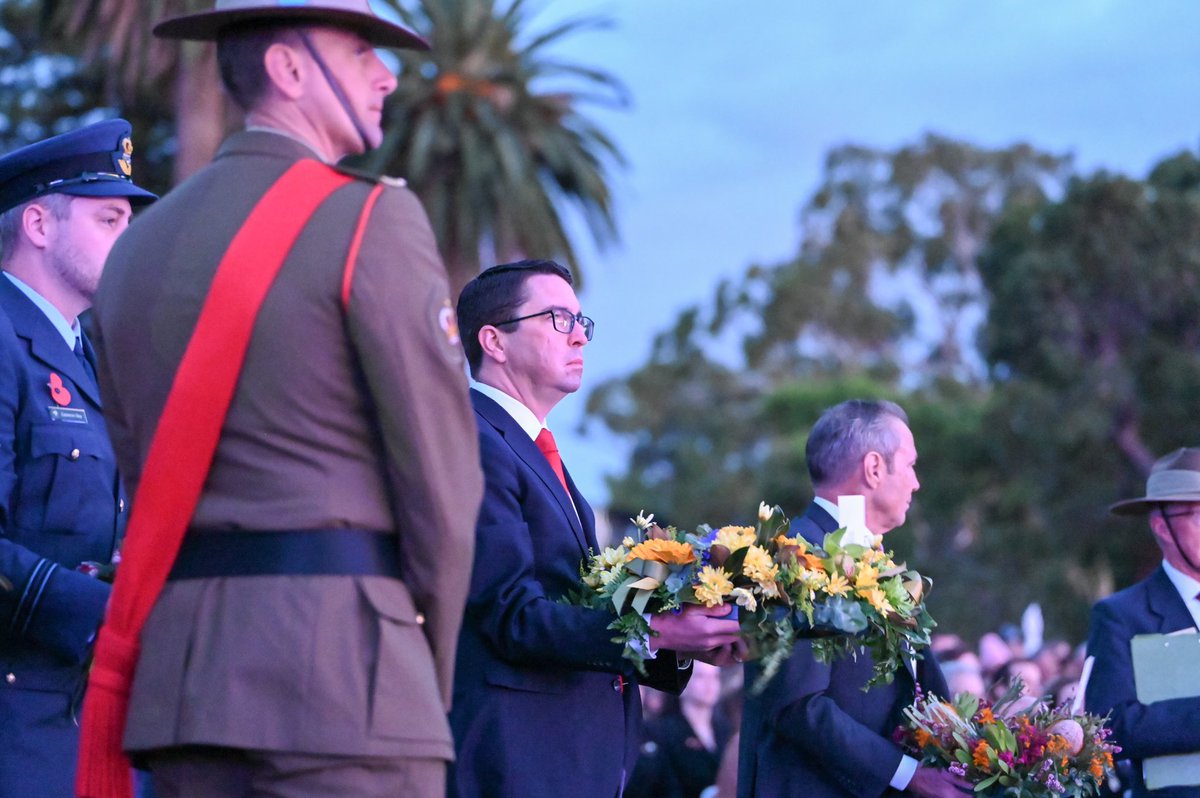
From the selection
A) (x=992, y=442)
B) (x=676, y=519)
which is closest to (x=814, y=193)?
(x=676, y=519)

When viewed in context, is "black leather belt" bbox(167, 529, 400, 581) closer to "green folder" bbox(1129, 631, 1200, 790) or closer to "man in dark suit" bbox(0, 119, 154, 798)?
"man in dark suit" bbox(0, 119, 154, 798)

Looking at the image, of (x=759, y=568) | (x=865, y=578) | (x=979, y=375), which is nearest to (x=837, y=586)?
(x=865, y=578)

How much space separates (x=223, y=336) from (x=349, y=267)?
26 centimetres

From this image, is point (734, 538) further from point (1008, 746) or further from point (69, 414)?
point (69, 414)

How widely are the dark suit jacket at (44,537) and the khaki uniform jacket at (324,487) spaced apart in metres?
0.83

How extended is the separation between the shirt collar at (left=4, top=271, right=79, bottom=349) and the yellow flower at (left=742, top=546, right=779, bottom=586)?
184cm

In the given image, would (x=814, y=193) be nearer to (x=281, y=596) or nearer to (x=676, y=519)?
(x=676, y=519)

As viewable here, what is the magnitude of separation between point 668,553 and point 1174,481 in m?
2.96

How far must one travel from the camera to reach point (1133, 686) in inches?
231

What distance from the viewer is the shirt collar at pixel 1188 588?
5.99m

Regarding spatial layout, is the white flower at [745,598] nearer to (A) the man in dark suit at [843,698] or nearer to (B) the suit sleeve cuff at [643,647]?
(B) the suit sleeve cuff at [643,647]

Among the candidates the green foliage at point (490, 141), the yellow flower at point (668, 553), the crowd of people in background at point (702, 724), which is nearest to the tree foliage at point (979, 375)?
the green foliage at point (490, 141)

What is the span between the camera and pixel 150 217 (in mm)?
3078

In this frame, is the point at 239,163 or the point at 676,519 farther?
the point at 676,519
